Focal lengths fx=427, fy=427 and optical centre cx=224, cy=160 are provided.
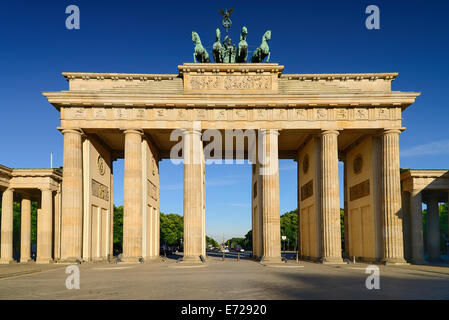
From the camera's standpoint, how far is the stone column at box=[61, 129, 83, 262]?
118 ft

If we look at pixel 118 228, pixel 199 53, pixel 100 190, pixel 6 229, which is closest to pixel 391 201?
pixel 199 53

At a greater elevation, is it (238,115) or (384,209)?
(238,115)

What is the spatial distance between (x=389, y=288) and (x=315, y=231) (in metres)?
23.5

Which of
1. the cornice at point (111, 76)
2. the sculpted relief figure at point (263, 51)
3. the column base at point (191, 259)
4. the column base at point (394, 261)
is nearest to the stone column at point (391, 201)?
the column base at point (394, 261)

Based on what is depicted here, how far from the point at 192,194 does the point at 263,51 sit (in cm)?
1548

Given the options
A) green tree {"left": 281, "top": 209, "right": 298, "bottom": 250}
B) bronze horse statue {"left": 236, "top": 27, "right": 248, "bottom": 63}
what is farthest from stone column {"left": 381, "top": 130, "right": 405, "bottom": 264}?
green tree {"left": 281, "top": 209, "right": 298, "bottom": 250}

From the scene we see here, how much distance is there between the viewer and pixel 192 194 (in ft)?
123

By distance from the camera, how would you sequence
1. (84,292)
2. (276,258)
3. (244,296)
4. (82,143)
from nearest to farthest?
(244,296)
(84,292)
(276,258)
(82,143)

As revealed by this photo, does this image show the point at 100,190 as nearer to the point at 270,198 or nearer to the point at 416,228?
the point at 270,198

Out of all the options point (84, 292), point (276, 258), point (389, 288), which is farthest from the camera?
point (276, 258)

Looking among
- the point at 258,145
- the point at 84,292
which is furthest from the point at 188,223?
the point at 84,292

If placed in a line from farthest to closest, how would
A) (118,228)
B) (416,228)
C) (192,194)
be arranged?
(118,228)
(416,228)
(192,194)

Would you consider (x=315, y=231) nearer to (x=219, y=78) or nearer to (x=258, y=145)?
(x=258, y=145)
